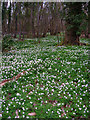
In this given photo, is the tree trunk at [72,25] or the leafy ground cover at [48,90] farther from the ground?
the tree trunk at [72,25]

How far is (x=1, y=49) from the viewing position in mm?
10461

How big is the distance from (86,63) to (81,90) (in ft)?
7.96

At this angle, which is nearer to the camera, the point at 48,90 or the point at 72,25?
the point at 48,90

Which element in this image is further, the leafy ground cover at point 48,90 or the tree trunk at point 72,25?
the tree trunk at point 72,25

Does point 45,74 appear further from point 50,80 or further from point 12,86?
point 12,86

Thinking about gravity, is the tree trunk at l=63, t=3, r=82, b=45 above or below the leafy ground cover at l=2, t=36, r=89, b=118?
above

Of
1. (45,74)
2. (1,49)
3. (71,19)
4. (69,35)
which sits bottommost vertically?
(45,74)

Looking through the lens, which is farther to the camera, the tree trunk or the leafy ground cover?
the tree trunk

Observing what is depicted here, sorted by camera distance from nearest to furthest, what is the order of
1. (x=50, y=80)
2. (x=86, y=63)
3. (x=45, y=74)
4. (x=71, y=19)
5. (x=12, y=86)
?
1. (x=12, y=86)
2. (x=50, y=80)
3. (x=45, y=74)
4. (x=86, y=63)
5. (x=71, y=19)

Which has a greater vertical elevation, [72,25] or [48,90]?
[72,25]

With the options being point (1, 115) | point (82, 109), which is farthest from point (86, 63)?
point (1, 115)

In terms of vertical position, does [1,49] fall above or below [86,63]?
above

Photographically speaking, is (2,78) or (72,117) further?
(2,78)

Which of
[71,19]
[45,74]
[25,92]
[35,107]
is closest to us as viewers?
[35,107]
